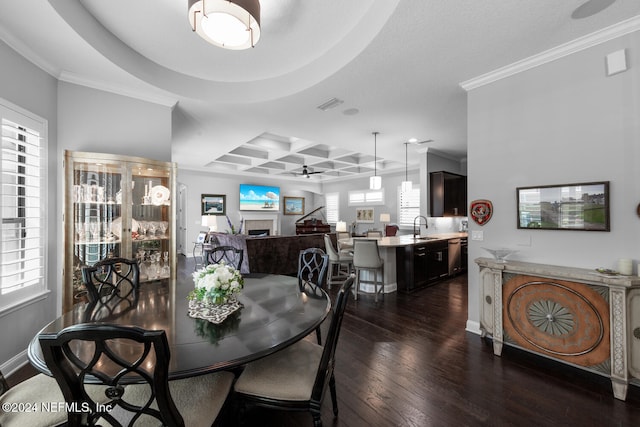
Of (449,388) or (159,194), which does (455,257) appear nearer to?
(449,388)

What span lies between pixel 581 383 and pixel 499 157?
6.88ft

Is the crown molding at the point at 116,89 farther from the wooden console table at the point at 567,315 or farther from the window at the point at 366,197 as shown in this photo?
the window at the point at 366,197

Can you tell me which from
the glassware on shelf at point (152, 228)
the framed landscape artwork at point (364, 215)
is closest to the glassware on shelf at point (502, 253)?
the glassware on shelf at point (152, 228)

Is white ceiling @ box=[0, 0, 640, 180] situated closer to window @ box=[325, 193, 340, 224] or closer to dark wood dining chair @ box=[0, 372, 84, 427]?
dark wood dining chair @ box=[0, 372, 84, 427]

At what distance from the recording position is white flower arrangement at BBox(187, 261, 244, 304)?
1615mm

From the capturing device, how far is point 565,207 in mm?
2367

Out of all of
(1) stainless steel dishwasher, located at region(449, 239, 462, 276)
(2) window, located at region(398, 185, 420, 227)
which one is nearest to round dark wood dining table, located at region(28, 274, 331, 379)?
(1) stainless steel dishwasher, located at region(449, 239, 462, 276)

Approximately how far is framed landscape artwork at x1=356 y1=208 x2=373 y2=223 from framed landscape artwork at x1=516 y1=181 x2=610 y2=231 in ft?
21.6

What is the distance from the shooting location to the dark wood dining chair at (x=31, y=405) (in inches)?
43.6

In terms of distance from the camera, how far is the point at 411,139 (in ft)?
17.1

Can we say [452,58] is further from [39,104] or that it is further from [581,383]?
[39,104]

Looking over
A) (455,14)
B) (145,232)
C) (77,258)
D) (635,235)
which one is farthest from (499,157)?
(77,258)

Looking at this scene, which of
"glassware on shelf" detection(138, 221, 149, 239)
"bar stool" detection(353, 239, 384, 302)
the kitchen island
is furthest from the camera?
the kitchen island

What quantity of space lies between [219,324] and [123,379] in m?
0.54
